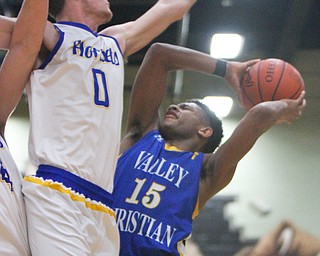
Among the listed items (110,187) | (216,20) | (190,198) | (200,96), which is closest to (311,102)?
(200,96)

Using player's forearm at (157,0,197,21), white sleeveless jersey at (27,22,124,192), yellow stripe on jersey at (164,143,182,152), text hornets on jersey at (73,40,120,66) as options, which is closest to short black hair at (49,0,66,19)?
white sleeveless jersey at (27,22,124,192)

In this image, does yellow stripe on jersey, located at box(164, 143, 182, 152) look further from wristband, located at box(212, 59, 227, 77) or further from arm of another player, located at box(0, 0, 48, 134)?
arm of another player, located at box(0, 0, 48, 134)

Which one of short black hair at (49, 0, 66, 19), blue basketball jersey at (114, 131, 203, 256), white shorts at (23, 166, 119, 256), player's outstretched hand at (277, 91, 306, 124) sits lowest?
blue basketball jersey at (114, 131, 203, 256)

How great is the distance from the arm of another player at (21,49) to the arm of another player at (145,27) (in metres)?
0.55

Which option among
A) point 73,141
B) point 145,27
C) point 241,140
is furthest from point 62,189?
point 241,140

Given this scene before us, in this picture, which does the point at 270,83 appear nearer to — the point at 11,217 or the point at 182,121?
the point at 182,121

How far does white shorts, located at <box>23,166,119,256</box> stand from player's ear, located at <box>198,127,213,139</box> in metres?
1.17

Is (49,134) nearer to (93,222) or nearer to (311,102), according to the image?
(93,222)

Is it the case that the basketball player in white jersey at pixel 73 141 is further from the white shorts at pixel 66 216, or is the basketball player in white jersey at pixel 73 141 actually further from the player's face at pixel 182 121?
the player's face at pixel 182 121

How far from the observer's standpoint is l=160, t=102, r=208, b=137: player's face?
3.66 meters

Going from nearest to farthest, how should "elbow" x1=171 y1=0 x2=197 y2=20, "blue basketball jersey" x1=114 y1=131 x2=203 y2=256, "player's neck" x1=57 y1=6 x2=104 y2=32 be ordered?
"player's neck" x1=57 y1=6 x2=104 y2=32 < "blue basketball jersey" x1=114 y1=131 x2=203 y2=256 < "elbow" x1=171 y1=0 x2=197 y2=20

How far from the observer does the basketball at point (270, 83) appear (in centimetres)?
349

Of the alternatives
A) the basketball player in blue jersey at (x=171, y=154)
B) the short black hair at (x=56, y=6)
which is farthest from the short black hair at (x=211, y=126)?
the short black hair at (x=56, y=6)

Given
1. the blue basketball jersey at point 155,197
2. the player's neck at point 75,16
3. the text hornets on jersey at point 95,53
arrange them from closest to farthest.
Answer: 1. the text hornets on jersey at point 95,53
2. the player's neck at point 75,16
3. the blue basketball jersey at point 155,197
